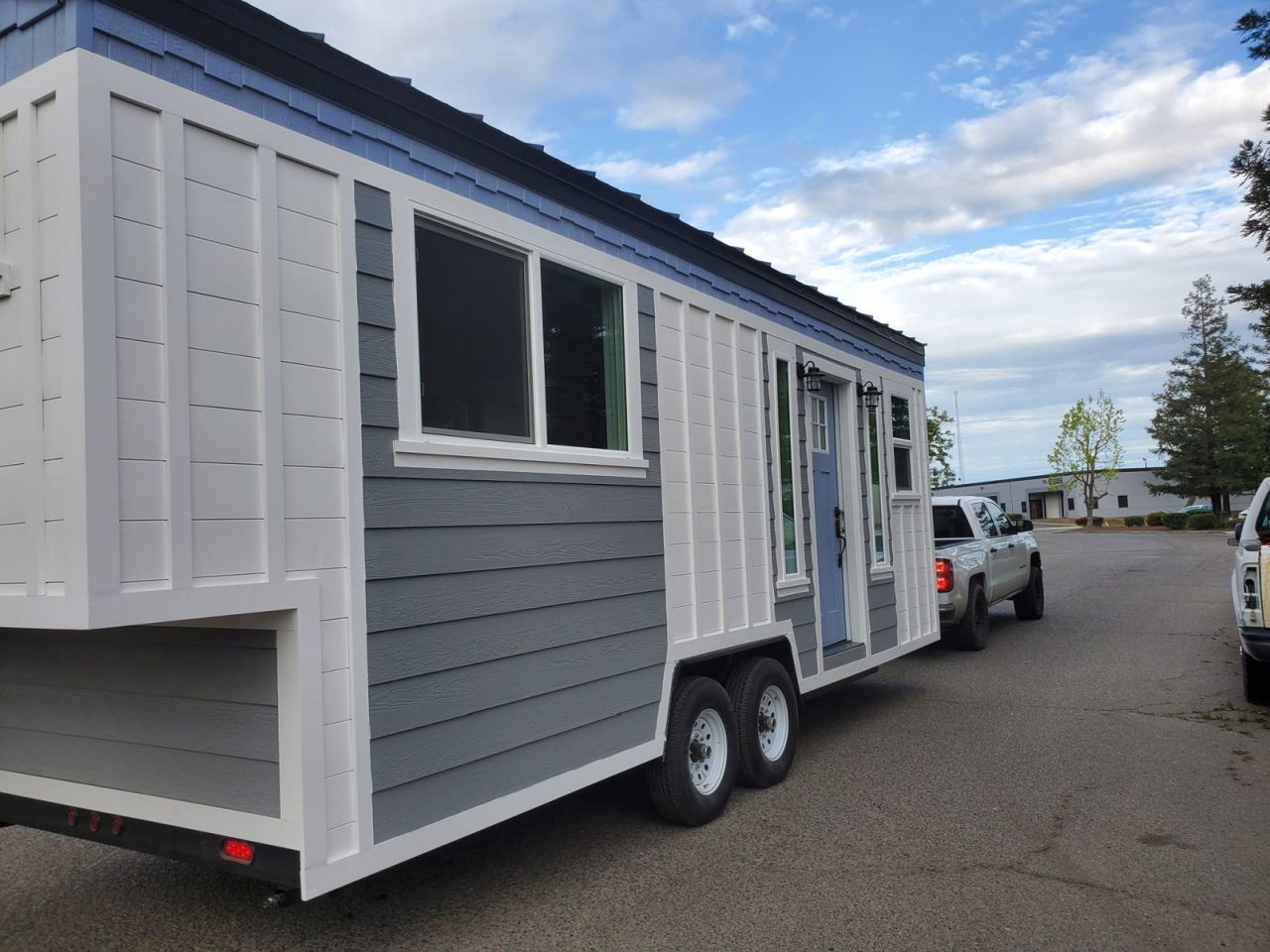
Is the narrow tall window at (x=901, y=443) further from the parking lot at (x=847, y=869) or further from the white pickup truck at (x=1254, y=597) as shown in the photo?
the white pickup truck at (x=1254, y=597)

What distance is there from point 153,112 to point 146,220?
1.17 ft

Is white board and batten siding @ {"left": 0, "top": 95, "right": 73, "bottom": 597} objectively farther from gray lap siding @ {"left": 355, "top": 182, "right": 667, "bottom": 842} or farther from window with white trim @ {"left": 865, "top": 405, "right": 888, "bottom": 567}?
window with white trim @ {"left": 865, "top": 405, "right": 888, "bottom": 567}

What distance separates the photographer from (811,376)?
22.9ft

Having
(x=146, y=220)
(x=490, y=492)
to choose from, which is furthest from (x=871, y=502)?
(x=146, y=220)

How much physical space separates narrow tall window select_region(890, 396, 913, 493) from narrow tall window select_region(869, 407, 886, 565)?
380 millimetres

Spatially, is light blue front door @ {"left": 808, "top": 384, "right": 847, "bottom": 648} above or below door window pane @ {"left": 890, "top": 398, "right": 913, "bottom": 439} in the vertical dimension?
below

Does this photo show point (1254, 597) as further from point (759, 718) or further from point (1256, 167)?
point (1256, 167)

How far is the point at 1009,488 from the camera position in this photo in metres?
71.6

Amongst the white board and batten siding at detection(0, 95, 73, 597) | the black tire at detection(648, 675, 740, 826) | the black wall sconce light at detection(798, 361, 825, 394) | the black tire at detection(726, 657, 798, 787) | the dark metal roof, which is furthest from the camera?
A: the black wall sconce light at detection(798, 361, 825, 394)

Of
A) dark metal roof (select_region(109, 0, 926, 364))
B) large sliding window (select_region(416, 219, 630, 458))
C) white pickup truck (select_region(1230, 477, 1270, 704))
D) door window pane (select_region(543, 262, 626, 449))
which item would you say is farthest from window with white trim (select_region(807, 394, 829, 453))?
white pickup truck (select_region(1230, 477, 1270, 704))

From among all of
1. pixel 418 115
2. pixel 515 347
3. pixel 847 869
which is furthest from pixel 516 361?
pixel 847 869

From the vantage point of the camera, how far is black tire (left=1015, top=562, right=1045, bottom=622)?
13.8m

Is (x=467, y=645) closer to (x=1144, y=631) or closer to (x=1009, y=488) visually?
(x=1144, y=631)

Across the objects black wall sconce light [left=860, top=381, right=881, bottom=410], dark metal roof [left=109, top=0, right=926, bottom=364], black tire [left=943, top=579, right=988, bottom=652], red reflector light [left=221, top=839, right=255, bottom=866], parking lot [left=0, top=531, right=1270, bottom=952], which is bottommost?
parking lot [left=0, top=531, right=1270, bottom=952]
